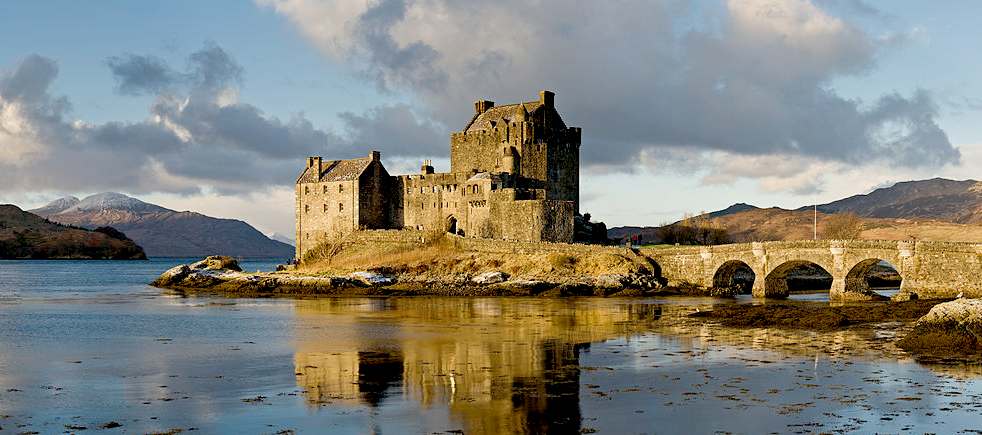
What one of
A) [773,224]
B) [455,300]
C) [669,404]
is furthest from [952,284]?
[773,224]

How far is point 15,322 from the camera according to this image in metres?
47.2

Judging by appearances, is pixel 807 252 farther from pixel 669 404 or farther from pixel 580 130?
pixel 669 404

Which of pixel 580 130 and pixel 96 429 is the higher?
pixel 580 130

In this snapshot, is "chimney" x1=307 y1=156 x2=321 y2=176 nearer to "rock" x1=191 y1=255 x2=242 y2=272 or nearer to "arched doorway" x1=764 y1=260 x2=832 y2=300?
"rock" x1=191 y1=255 x2=242 y2=272

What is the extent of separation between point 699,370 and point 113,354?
18.4 m

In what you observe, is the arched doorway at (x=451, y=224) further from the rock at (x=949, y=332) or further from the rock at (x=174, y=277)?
the rock at (x=949, y=332)

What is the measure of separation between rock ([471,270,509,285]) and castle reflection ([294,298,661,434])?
1256 centimetres

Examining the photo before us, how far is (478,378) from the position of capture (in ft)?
82.9

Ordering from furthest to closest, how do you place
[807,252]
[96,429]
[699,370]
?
[807,252] → [699,370] → [96,429]

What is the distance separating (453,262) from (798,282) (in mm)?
24429

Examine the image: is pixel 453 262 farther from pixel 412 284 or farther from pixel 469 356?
pixel 469 356

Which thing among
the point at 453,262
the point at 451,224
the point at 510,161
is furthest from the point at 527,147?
the point at 453,262

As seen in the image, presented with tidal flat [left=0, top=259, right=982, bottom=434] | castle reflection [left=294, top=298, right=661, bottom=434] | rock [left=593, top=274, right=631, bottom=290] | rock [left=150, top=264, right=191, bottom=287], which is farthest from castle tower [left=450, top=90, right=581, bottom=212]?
tidal flat [left=0, top=259, right=982, bottom=434]

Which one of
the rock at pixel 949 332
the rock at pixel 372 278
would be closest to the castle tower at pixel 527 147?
the rock at pixel 372 278
